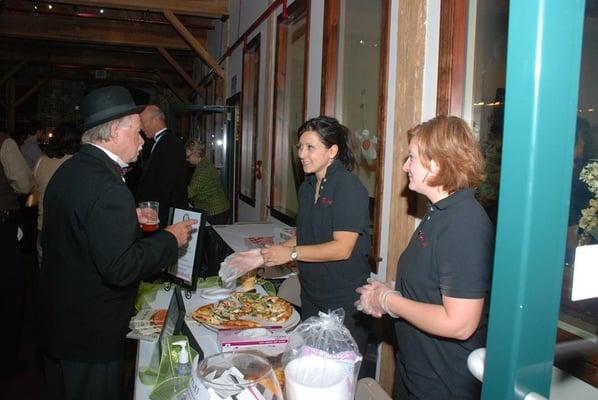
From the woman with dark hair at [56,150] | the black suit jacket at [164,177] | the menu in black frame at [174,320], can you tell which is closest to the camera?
the menu in black frame at [174,320]

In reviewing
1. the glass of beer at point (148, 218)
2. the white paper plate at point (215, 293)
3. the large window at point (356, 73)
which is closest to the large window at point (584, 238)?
the white paper plate at point (215, 293)

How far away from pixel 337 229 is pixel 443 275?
71 cm

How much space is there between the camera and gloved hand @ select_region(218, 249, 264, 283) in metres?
1.83

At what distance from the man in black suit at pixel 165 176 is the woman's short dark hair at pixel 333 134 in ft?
6.36

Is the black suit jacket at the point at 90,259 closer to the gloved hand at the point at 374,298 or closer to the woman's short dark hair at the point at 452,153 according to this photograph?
the gloved hand at the point at 374,298

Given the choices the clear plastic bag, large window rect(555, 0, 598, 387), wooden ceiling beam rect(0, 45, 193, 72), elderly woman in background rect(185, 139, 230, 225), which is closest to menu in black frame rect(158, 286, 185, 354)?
the clear plastic bag

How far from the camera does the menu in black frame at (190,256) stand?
2.08m

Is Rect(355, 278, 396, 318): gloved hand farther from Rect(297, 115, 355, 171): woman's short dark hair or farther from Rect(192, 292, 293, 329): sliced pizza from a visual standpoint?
Rect(297, 115, 355, 171): woman's short dark hair

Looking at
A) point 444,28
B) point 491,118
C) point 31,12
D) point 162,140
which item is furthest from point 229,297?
point 31,12

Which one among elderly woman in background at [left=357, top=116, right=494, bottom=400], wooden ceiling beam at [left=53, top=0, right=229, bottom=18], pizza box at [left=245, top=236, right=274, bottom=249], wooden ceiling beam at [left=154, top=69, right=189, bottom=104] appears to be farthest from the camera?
wooden ceiling beam at [left=154, top=69, right=189, bottom=104]

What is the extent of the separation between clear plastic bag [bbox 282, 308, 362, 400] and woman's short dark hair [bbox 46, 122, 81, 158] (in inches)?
121

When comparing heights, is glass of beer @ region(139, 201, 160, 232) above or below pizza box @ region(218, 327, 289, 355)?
above

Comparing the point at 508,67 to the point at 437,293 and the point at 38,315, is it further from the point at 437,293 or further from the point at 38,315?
the point at 38,315

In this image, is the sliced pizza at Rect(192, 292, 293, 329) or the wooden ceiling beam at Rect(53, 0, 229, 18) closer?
the sliced pizza at Rect(192, 292, 293, 329)
